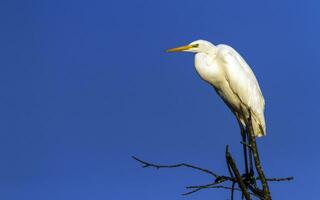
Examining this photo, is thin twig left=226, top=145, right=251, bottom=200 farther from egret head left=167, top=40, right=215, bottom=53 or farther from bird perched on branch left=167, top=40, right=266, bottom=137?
egret head left=167, top=40, right=215, bottom=53

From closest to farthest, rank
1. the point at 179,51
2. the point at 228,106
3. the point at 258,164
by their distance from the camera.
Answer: the point at 258,164, the point at 179,51, the point at 228,106

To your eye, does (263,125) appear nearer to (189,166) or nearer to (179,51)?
(179,51)

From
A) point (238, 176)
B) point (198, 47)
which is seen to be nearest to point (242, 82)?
point (198, 47)

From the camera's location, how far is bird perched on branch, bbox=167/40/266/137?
536 centimetres

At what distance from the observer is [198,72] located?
533 cm

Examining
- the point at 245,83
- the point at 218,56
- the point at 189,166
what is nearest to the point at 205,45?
the point at 218,56

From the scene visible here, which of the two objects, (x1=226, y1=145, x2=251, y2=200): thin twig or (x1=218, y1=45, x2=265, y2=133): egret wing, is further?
(x1=218, y1=45, x2=265, y2=133): egret wing

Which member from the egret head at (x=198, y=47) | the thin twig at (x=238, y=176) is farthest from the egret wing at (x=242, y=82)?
the thin twig at (x=238, y=176)

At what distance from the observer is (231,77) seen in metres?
5.39

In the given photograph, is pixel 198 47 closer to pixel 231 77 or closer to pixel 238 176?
pixel 231 77

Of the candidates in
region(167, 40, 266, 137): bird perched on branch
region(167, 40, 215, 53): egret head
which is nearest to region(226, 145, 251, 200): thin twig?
region(167, 40, 266, 137): bird perched on branch

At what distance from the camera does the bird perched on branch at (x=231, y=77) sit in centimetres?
536

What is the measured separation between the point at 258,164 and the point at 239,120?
9.36ft

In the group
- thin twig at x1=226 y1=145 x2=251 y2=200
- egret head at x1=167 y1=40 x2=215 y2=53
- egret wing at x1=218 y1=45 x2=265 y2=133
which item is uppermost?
egret head at x1=167 y1=40 x2=215 y2=53
